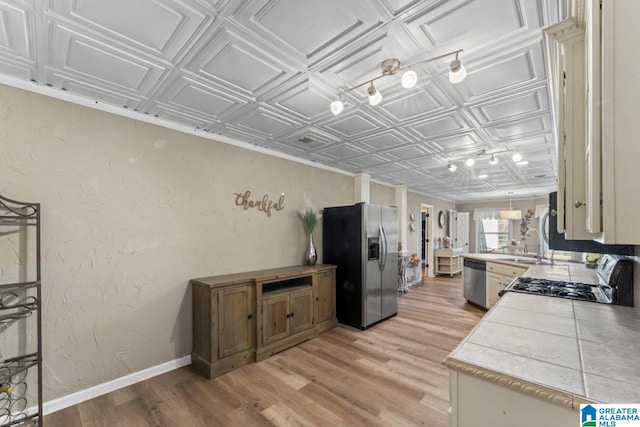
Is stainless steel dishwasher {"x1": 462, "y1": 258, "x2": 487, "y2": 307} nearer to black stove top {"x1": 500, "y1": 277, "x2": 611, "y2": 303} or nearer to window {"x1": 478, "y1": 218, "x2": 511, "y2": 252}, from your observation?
→ black stove top {"x1": 500, "y1": 277, "x2": 611, "y2": 303}

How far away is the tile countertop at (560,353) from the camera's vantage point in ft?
2.85

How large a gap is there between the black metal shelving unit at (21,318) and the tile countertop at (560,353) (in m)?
2.77

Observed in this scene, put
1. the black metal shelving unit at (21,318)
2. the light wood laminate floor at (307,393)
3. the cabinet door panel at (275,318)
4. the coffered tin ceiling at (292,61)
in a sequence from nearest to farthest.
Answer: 1. the coffered tin ceiling at (292,61)
2. the black metal shelving unit at (21,318)
3. the light wood laminate floor at (307,393)
4. the cabinet door panel at (275,318)

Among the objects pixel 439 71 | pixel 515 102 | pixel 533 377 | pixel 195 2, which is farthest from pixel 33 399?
pixel 515 102

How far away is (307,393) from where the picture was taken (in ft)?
7.82

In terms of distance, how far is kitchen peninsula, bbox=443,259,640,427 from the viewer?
33.8 inches

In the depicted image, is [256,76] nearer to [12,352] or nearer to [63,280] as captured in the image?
[63,280]

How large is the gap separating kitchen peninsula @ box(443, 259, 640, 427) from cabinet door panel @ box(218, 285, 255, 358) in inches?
89.9

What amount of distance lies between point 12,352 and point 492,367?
3.16 metres

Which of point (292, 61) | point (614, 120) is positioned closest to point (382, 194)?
point (292, 61)

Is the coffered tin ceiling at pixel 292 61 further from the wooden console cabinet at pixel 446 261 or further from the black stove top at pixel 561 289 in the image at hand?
the wooden console cabinet at pixel 446 261

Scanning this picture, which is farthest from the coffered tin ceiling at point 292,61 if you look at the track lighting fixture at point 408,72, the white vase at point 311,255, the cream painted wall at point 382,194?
the cream painted wall at point 382,194

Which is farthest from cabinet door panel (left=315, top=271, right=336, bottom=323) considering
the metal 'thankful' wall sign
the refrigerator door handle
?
the metal 'thankful' wall sign

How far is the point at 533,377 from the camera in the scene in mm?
931
